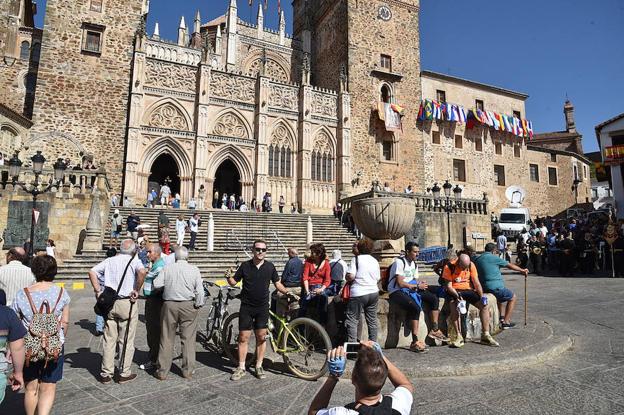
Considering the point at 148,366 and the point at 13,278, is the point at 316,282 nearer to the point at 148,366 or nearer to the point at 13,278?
the point at 148,366

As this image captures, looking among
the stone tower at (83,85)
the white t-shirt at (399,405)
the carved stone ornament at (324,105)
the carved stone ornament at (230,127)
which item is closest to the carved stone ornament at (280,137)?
the carved stone ornament at (230,127)

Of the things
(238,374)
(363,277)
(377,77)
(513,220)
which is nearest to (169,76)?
(377,77)

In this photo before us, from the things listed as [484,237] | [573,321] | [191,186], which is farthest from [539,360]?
[191,186]

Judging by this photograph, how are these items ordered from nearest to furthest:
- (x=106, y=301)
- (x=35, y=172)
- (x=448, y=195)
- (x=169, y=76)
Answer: (x=106, y=301) < (x=35, y=172) < (x=448, y=195) < (x=169, y=76)

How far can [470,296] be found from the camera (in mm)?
5500

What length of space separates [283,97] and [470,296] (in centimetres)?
2375

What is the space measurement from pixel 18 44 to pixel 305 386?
3315 cm

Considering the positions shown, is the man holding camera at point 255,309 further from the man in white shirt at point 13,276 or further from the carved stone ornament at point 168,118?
the carved stone ornament at point 168,118

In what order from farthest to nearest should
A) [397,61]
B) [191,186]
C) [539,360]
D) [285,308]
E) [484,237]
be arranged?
[397,61], [191,186], [484,237], [285,308], [539,360]

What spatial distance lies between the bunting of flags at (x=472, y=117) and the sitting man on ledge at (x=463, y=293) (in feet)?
89.3

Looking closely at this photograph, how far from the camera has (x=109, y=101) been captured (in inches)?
891

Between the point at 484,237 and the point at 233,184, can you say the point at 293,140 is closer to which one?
the point at 233,184

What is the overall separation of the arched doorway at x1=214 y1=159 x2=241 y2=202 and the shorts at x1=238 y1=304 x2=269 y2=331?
2280cm

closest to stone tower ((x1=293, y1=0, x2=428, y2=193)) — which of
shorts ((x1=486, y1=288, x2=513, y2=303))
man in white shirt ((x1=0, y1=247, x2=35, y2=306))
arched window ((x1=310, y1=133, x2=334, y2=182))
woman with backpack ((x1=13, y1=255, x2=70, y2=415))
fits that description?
arched window ((x1=310, y1=133, x2=334, y2=182))
